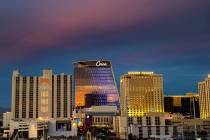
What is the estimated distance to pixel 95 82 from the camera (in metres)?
133

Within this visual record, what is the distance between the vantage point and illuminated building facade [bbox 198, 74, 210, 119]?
4852 inches

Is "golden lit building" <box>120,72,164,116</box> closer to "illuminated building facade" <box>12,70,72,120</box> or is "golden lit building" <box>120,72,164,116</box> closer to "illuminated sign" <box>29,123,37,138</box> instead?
"illuminated building facade" <box>12,70,72,120</box>

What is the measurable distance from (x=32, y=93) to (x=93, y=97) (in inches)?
1225

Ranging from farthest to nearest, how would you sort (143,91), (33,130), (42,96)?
(143,91) → (42,96) → (33,130)

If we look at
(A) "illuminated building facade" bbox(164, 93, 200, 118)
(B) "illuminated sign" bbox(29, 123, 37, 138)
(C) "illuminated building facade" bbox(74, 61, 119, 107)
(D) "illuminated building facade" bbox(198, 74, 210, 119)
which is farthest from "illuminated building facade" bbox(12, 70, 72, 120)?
(A) "illuminated building facade" bbox(164, 93, 200, 118)

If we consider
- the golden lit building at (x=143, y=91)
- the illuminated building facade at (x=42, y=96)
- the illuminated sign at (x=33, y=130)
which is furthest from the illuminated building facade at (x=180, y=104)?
the illuminated sign at (x=33, y=130)

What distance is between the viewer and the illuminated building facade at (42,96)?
103 metres

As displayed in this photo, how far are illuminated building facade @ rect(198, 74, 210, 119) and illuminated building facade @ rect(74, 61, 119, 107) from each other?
28938 millimetres

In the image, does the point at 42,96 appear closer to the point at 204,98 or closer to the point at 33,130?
the point at 33,130

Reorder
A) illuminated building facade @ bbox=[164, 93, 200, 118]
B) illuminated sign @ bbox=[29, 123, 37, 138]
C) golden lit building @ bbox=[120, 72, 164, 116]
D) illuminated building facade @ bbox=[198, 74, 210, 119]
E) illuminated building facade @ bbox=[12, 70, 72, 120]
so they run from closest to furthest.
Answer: illuminated sign @ bbox=[29, 123, 37, 138] < illuminated building facade @ bbox=[12, 70, 72, 120] < illuminated building facade @ bbox=[198, 74, 210, 119] < golden lit building @ bbox=[120, 72, 164, 116] < illuminated building facade @ bbox=[164, 93, 200, 118]

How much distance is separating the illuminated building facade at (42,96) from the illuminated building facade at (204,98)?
46.5 meters

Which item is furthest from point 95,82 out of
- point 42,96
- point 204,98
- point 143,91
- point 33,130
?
point 33,130

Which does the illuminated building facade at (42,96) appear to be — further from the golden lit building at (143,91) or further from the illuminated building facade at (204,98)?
the illuminated building facade at (204,98)

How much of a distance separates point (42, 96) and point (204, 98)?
56.8 meters
